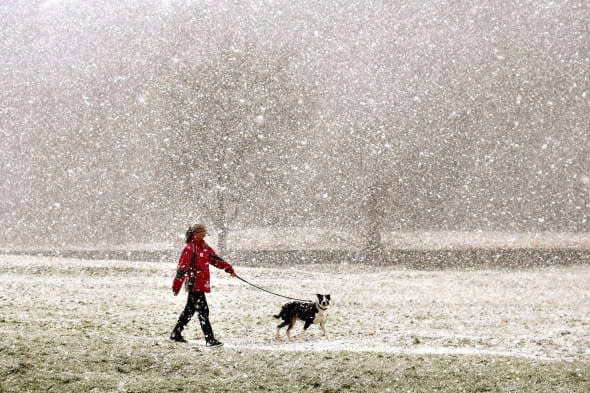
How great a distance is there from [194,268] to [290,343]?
9.65ft

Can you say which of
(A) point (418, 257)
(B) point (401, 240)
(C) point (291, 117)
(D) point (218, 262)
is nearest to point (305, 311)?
(D) point (218, 262)

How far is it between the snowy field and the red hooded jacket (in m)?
1.23

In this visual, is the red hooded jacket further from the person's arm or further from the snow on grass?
the snow on grass

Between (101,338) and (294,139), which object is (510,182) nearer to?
(294,139)

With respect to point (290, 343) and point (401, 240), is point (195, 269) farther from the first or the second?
point (401, 240)

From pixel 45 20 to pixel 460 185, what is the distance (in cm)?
4191

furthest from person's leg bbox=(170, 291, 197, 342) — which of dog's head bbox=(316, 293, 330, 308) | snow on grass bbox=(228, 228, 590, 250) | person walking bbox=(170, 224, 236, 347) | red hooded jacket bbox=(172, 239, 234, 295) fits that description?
snow on grass bbox=(228, 228, 590, 250)

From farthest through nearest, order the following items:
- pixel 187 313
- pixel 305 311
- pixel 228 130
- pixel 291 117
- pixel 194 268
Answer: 1. pixel 291 117
2. pixel 228 130
3. pixel 305 311
4. pixel 187 313
5. pixel 194 268

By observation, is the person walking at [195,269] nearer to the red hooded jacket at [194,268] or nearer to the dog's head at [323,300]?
the red hooded jacket at [194,268]

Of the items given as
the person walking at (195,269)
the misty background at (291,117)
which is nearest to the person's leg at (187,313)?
the person walking at (195,269)

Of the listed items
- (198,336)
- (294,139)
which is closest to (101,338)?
(198,336)

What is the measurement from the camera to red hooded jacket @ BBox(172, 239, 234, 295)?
11.3m

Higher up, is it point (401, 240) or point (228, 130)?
point (228, 130)

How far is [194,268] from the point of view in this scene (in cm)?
1140
